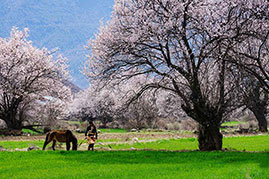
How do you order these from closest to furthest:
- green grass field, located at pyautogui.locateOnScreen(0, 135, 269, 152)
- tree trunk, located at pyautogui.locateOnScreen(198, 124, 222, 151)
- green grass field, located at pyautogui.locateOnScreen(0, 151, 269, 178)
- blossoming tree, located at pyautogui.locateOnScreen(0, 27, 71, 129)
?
green grass field, located at pyautogui.locateOnScreen(0, 151, 269, 178), tree trunk, located at pyautogui.locateOnScreen(198, 124, 222, 151), green grass field, located at pyautogui.locateOnScreen(0, 135, 269, 152), blossoming tree, located at pyautogui.locateOnScreen(0, 27, 71, 129)

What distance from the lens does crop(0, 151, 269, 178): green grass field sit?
10.1 meters

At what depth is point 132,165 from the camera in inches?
473

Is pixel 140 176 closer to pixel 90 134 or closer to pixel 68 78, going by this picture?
pixel 90 134

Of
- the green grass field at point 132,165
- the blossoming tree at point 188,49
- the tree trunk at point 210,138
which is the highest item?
the blossoming tree at point 188,49

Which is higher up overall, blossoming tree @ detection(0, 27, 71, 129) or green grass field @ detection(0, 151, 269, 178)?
blossoming tree @ detection(0, 27, 71, 129)

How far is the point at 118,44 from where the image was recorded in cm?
1802

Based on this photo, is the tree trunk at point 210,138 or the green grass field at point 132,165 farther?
the tree trunk at point 210,138

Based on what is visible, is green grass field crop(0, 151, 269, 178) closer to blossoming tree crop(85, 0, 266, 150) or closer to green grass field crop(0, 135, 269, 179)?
green grass field crop(0, 135, 269, 179)

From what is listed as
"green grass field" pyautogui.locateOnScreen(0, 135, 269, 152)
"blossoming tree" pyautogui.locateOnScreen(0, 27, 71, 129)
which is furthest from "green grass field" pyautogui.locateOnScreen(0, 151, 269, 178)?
Answer: "blossoming tree" pyautogui.locateOnScreen(0, 27, 71, 129)

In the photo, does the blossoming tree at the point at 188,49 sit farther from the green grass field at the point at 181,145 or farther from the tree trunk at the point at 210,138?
the green grass field at the point at 181,145

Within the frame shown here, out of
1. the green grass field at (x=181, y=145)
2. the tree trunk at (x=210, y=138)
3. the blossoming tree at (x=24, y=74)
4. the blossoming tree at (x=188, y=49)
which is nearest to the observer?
the blossoming tree at (x=188, y=49)

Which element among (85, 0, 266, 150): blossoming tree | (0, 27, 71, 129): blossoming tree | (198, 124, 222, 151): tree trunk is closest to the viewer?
(85, 0, 266, 150): blossoming tree

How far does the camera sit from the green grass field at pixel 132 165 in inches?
396

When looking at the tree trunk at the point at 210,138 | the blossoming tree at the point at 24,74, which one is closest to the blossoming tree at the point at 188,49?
the tree trunk at the point at 210,138
